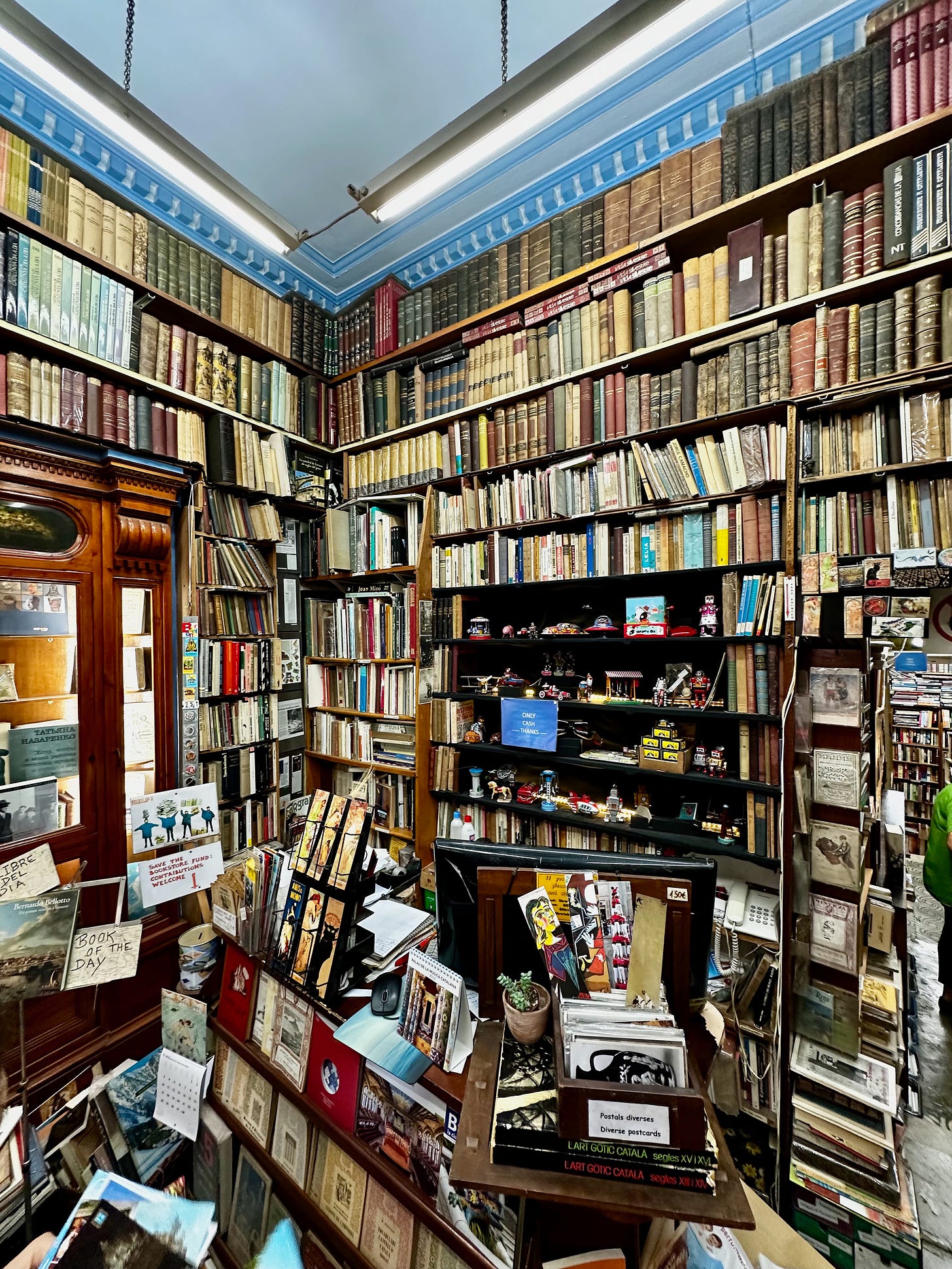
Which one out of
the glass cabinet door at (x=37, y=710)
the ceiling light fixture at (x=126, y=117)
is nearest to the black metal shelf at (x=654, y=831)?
the glass cabinet door at (x=37, y=710)

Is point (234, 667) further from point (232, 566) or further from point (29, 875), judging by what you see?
point (29, 875)

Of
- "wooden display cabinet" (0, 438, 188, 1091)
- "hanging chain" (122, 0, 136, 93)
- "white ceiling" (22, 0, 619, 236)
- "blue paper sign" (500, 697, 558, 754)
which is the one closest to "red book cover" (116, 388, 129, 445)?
"wooden display cabinet" (0, 438, 188, 1091)

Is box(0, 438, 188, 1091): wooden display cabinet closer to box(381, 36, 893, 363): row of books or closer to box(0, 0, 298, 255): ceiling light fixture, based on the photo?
box(0, 0, 298, 255): ceiling light fixture

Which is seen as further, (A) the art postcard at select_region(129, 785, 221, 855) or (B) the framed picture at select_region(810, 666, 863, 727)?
(A) the art postcard at select_region(129, 785, 221, 855)

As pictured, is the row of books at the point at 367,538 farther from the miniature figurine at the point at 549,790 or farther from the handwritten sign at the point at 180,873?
the handwritten sign at the point at 180,873

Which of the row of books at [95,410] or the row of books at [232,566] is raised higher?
the row of books at [95,410]

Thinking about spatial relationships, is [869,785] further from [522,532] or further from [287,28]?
[287,28]

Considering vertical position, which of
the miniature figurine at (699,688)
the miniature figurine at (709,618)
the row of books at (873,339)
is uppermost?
the row of books at (873,339)

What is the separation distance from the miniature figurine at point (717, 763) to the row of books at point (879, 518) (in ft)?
2.68

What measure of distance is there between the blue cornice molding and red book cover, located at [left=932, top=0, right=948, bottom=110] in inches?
14.4

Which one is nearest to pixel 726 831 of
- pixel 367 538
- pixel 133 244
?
pixel 367 538

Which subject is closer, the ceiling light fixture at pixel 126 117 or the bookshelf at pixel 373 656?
the ceiling light fixture at pixel 126 117

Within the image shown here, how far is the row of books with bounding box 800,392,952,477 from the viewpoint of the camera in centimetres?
163

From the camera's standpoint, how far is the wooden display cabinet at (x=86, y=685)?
2010 millimetres
